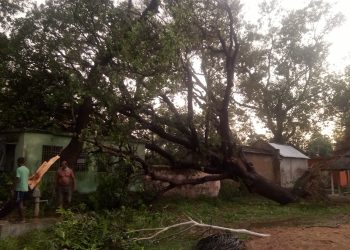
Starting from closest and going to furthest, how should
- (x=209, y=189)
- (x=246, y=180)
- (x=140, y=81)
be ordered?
(x=140, y=81)
(x=246, y=180)
(x=209, y=189)

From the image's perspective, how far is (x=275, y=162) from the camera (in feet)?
76.3

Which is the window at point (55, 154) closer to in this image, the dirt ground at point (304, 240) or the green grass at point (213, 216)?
the green grass at point (213, 216)

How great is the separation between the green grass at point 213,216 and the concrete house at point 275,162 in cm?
459

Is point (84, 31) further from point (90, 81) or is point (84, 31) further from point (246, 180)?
point (246, 180)

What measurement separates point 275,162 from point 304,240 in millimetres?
16117

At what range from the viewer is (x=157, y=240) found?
8.50 meters

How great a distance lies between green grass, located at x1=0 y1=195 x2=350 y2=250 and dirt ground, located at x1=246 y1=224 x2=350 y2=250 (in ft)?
2.53

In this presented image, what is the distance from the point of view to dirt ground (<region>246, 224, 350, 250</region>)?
23.7 ft

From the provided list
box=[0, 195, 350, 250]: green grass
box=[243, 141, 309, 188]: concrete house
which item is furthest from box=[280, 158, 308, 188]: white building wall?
box=[0, 195, 350, 250]: green grass

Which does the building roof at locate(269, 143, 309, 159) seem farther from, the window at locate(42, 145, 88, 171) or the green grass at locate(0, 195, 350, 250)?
the window at locate(42, 145, 88, 171)

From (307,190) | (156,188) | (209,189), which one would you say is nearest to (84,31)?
(156,188)

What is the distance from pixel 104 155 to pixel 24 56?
489cm

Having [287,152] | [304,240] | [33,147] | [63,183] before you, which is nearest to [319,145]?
[287,152]

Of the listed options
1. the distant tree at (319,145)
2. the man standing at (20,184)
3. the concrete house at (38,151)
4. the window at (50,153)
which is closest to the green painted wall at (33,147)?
the concrete house at (38,151)
